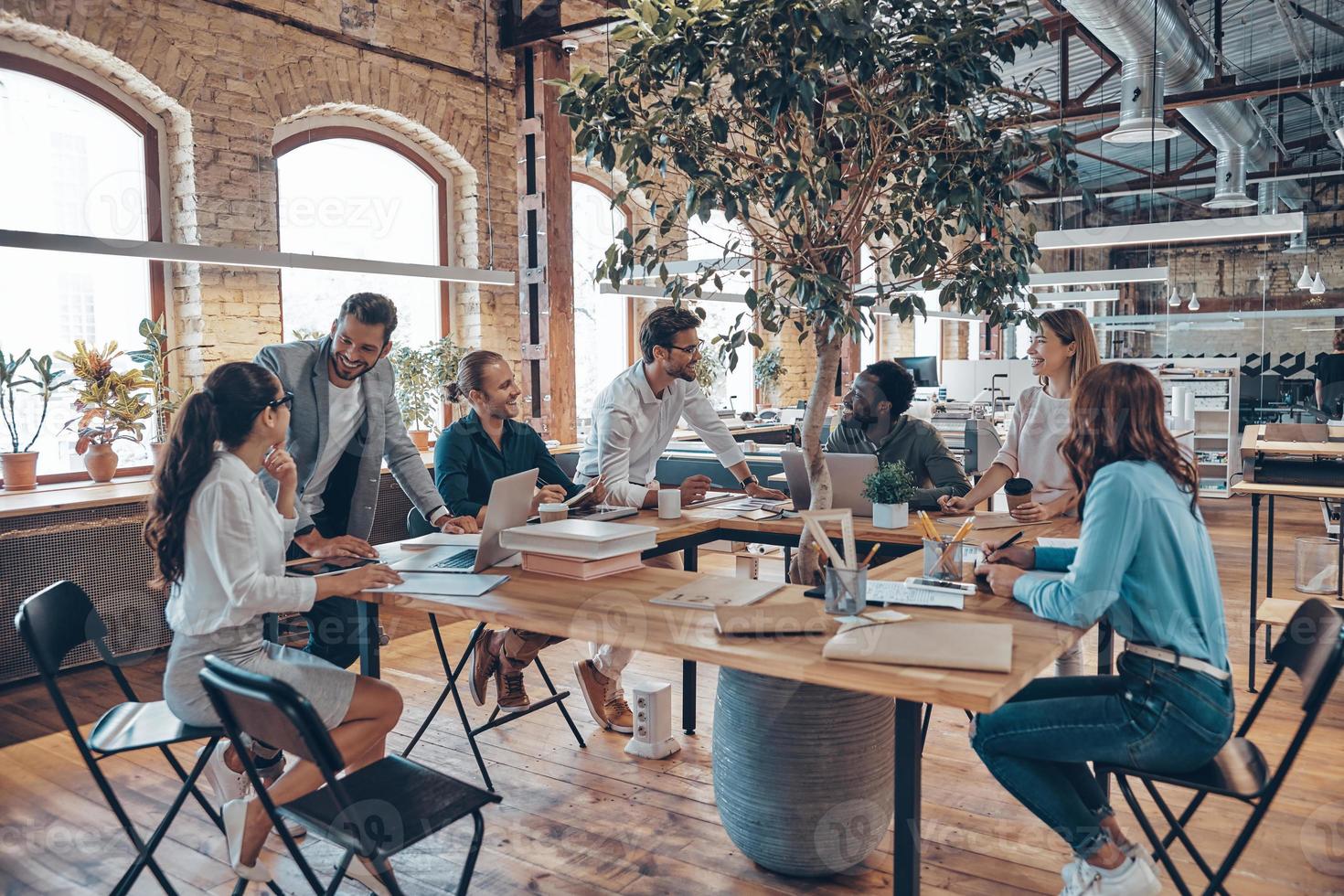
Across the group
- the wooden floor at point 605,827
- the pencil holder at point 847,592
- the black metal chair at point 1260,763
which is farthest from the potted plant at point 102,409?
the black metal chair at point 1260,763

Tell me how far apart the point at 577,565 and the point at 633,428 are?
139 centimetres

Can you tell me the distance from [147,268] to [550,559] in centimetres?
429

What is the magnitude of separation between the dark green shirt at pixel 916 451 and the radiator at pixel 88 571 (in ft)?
10.7

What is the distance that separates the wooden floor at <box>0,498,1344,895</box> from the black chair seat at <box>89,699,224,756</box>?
1.79 feet

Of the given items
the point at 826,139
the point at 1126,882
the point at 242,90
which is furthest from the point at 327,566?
the point at 242,90

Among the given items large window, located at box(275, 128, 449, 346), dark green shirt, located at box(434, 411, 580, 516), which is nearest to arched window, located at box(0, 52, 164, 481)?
large window, located at box(275, 128, 449, 346)

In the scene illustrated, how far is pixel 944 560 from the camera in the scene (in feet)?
8.30

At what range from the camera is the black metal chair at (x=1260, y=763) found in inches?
73.8

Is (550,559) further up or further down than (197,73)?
further down

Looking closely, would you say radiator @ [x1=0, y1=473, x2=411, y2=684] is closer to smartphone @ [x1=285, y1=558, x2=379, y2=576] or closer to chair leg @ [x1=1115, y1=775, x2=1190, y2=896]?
smartphone @ [x1=285, y1=558, x2=379, y2=576]

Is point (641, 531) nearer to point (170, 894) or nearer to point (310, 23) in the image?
point (170, 894)

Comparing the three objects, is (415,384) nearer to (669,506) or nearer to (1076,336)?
(669,506)

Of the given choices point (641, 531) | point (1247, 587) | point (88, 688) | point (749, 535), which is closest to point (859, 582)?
point (641, 531)

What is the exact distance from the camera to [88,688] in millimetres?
4375
